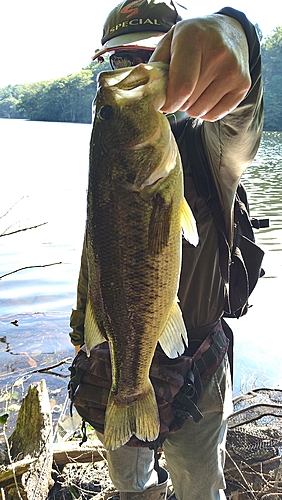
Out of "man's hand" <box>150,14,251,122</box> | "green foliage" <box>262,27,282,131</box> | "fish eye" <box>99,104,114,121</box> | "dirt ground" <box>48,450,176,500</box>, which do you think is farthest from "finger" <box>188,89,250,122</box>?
"green foliage" <box>262,27,282,131</box>

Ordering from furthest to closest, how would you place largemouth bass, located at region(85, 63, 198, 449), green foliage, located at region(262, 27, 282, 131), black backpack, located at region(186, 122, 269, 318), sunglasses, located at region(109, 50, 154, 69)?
green foliage, located at region(262, 27, 282, 131), sunglasses, located at region(109, 50, 154, 69), black backpack, located at region(186, 122, 269, 318), largemouth bass, located at region(85, 63, 198, 449)

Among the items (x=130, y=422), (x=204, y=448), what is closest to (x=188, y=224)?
(x=130, y=422)

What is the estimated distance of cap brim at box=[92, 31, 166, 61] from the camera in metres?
2.53

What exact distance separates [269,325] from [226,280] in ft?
18.3

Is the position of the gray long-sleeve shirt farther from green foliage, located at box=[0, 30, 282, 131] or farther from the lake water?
green foliage, located at box=[0, 30, 282, 131]

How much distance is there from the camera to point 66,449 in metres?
3.81

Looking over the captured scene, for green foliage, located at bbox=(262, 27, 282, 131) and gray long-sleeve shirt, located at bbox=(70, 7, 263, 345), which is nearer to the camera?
gray long-sleeve shirt, located at bbox=(70, 7, 263, 345)

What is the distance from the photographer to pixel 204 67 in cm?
132

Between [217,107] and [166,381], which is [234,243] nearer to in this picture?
[166,381]

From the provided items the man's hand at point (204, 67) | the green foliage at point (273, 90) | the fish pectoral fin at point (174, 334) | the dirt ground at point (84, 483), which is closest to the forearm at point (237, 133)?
the man's hand at point (204, 67)

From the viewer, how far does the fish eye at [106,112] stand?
1449mm

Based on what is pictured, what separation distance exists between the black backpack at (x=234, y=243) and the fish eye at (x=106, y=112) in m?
0.85

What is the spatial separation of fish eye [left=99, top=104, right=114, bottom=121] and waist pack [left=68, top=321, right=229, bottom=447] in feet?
4.40

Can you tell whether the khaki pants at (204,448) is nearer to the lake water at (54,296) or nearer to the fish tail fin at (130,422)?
the fish tail fin at (130,422)
